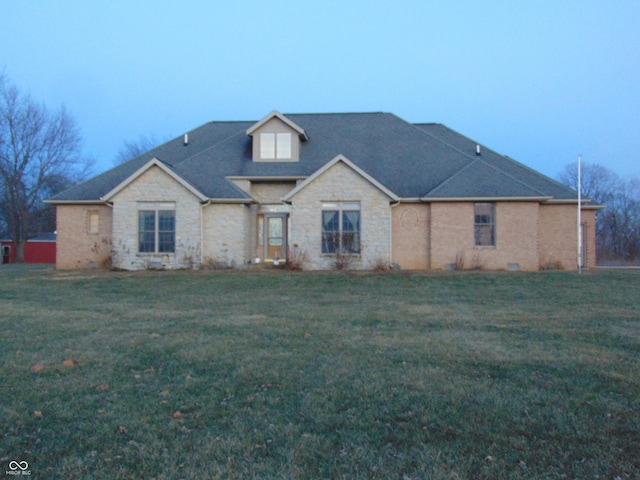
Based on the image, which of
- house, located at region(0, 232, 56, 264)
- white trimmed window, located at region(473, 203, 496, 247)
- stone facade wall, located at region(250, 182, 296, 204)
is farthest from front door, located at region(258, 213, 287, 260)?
house, located at region(0, 232, 56, 264)

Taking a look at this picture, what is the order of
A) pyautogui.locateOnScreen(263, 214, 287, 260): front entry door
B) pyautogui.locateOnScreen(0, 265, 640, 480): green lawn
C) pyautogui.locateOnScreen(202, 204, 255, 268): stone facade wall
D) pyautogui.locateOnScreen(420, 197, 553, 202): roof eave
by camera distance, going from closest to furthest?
pyautogui.locateOnScreen(0, 265, 640, 480): green lawn < pyautogui.locateOnScreen(420, 197, 553, 202): roof eave < pyautogui.locateOnScreen(202, 204, 255, 268): stone facade wall < pyautogui.locateOnScreen(263, 214, 287, 260): front entry door

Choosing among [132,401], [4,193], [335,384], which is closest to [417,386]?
[335,384]

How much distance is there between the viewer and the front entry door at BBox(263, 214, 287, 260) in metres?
23.0

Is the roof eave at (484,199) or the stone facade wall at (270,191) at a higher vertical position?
the stone facade wall at (270,191)

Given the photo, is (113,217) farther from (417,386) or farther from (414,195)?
(417,386)

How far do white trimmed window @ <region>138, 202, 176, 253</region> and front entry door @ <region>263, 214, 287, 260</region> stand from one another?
13.5ft

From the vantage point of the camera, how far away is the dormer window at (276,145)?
23.4 m

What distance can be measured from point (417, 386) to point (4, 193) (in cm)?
4150

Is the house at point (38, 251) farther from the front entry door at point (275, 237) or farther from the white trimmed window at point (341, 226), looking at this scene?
the white trimmed window at point (341, 226)

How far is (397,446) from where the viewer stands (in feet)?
13.6

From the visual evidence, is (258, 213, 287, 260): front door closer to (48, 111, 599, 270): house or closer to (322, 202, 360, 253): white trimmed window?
(48, 111, 599, 270): house

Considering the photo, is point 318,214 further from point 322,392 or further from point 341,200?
point 322,392

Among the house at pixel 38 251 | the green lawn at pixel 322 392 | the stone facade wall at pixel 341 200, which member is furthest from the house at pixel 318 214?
the house at pixel 38 251

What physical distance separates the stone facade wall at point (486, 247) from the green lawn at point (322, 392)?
9646mm
